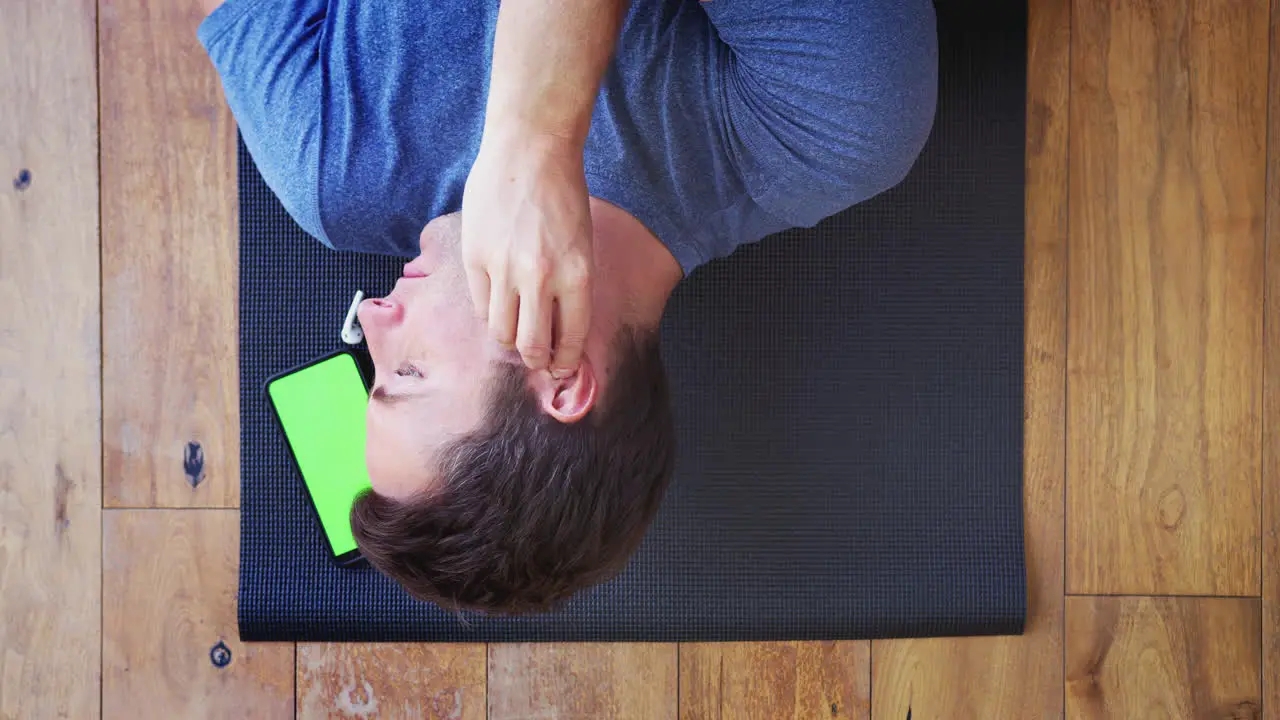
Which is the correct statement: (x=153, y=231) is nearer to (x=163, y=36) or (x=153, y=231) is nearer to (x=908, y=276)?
(x=163, y=36)

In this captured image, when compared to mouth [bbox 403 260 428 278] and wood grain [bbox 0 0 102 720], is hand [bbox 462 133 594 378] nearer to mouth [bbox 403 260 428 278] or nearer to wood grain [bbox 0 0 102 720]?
mouth [bbox 403 260 428 278]

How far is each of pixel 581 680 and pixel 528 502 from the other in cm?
42

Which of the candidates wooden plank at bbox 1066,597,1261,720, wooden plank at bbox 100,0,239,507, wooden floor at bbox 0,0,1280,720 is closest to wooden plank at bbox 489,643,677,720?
wooden floor at bbox 0,0,1280,720

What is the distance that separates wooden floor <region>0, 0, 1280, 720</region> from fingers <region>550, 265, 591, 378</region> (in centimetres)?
53

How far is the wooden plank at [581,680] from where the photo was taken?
1004 millimetres

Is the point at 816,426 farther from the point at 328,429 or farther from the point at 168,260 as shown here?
the point at 168,260

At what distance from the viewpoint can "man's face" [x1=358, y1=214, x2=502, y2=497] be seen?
67cm

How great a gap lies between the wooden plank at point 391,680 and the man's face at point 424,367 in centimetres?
38

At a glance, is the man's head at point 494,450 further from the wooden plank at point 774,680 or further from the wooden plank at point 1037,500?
the wooden plank at point 1037,500

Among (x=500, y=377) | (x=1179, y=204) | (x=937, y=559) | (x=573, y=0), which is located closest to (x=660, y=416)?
(x=500, y=377)

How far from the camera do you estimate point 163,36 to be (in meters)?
0.99

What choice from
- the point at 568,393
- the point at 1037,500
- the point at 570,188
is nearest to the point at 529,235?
the point at 570,188

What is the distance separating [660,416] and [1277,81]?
86 centimetres

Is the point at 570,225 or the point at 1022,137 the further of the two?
the point at 1022,137
